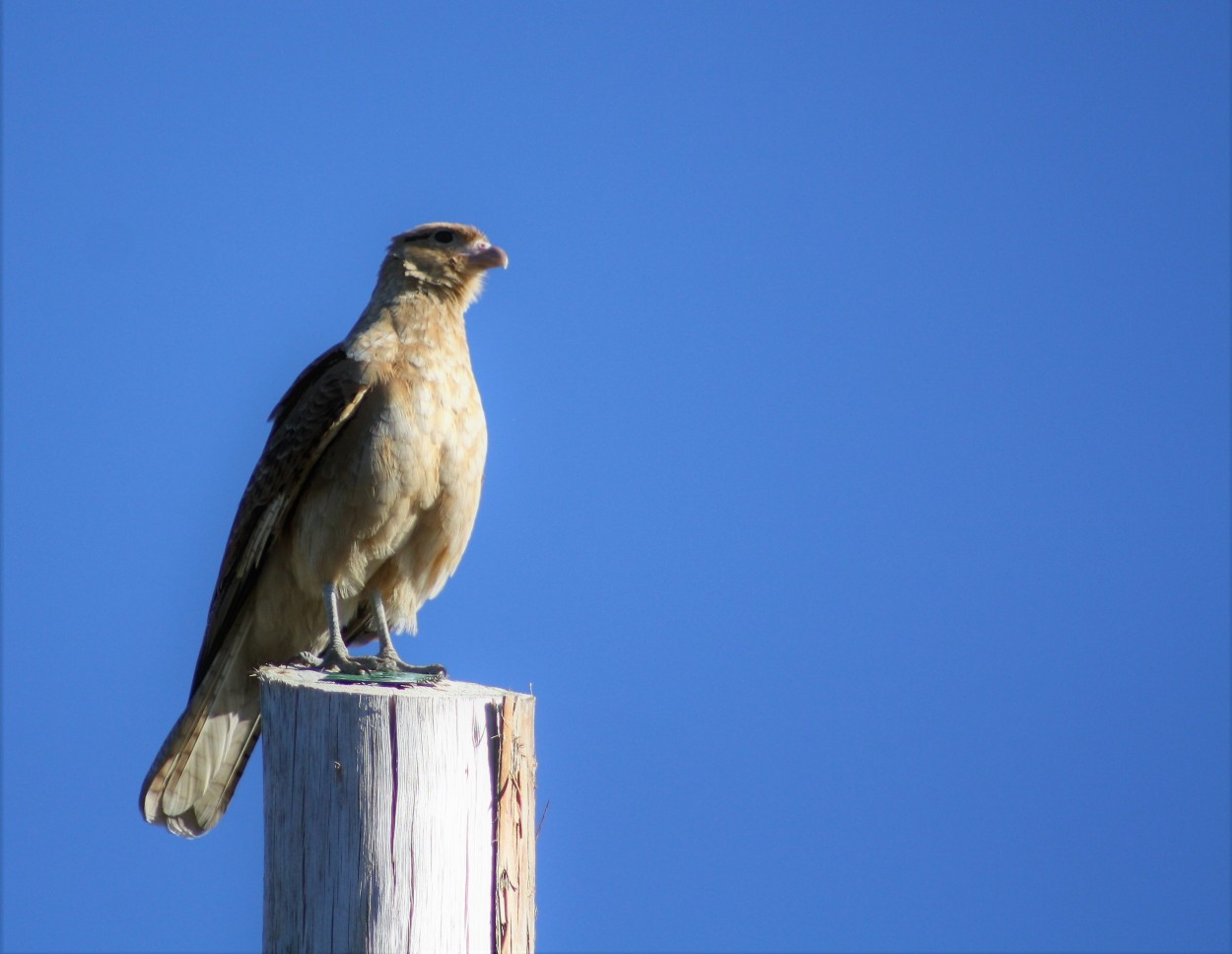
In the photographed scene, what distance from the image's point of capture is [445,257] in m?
6.12

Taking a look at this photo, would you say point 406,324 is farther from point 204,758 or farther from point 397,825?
point 397,825

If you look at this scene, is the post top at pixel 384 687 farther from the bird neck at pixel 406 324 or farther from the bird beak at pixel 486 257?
the bird beak at pixel 486 257

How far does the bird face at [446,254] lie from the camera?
6.09 m

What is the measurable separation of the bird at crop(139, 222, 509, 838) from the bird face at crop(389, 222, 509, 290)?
19 cm

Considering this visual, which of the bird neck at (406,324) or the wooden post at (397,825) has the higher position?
the bird neck at (406,324)

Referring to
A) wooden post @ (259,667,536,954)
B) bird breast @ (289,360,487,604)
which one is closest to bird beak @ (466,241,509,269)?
bird breast @ (289,360,487,604)

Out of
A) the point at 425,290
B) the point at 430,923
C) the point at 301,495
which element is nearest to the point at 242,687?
the point at 301,495

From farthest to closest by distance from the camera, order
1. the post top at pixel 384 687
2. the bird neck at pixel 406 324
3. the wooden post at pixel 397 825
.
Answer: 1. the bird neck at pixel 406 324
2. the post top at pixel 384 687
3. the wooden post at pixel 397 825

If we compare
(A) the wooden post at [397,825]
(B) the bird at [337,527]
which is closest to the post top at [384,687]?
(A) the wooden post at [397,825]

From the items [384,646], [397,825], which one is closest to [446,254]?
Answer: [384,646]

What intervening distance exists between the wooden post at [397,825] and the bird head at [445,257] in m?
2.77

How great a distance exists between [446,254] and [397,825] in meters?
3.33

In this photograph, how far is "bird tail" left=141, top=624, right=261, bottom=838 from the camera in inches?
205

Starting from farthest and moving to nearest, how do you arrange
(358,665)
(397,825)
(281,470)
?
(281,470) < (358,665) < (397,825)
